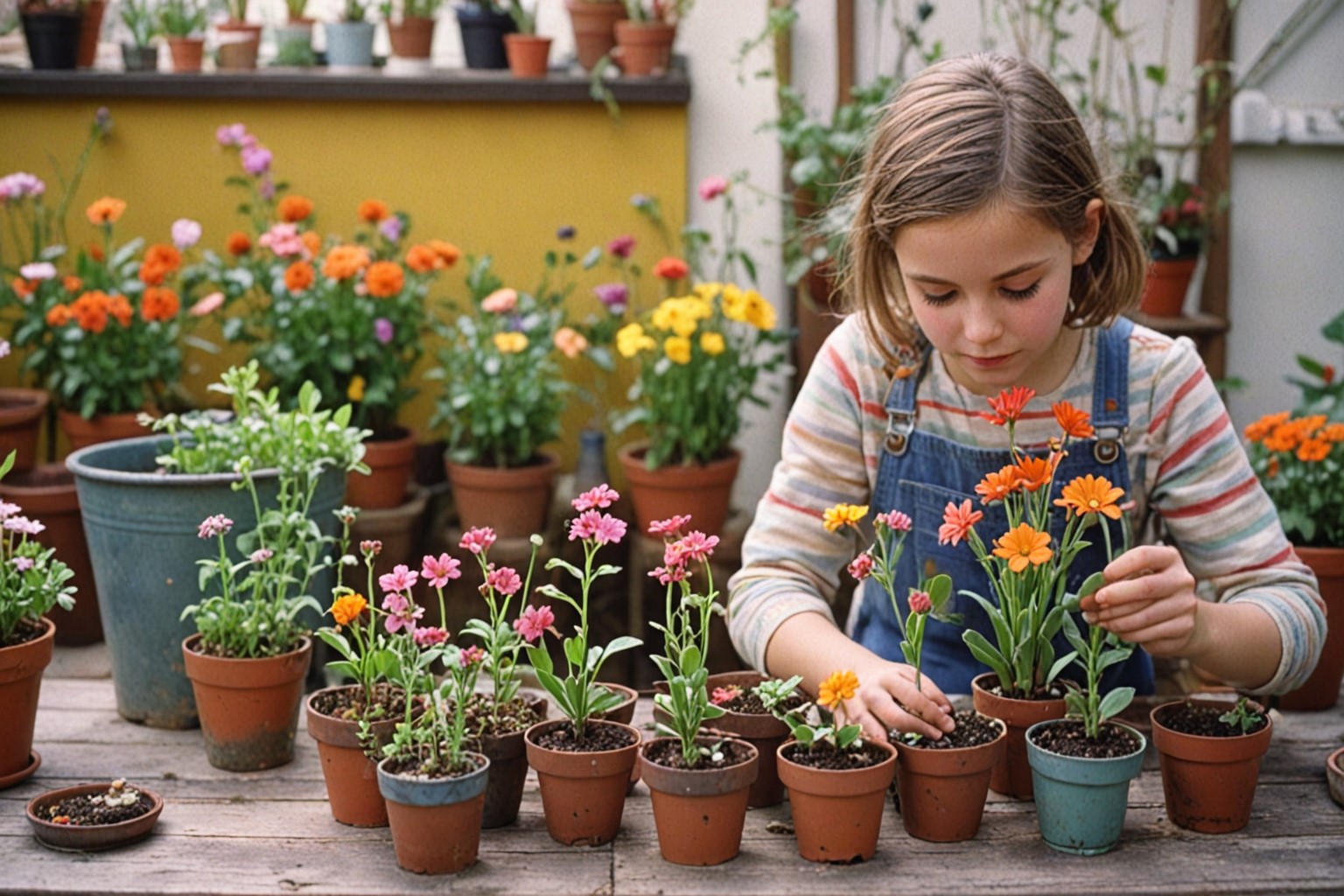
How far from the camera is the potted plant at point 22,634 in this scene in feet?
5.33

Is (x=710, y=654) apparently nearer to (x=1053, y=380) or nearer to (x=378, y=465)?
(x=378, y=465)

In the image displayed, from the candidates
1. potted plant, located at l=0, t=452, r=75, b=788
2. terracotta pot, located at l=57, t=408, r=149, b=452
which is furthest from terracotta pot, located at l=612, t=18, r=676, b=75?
potted plant, located at l=0, t=452, r=75, b=788

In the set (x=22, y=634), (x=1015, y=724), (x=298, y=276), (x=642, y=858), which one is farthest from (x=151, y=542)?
(x=298, y=276)

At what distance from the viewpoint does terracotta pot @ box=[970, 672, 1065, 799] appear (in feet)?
4.91

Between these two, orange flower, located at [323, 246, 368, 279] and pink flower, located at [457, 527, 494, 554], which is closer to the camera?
pink flower, located at [457, 527, 494, 554]

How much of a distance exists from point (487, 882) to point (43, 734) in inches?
29.0

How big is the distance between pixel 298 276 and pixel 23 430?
26.8 inches

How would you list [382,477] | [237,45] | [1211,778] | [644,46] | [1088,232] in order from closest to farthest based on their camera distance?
[1211,778]
[1088,232]
[382,477]
[644,46]
[237,45]

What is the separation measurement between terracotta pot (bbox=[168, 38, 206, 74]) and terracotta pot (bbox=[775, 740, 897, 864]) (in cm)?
302

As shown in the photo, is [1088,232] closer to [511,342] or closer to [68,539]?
[511,342]

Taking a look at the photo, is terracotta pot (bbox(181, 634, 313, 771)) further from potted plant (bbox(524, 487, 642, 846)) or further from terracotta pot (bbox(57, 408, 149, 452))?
terracotta pot (bbox(57, 408, 149, 452))

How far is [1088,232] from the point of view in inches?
67.1

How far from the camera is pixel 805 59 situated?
12.5 feet

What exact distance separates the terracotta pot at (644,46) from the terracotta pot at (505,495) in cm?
102
